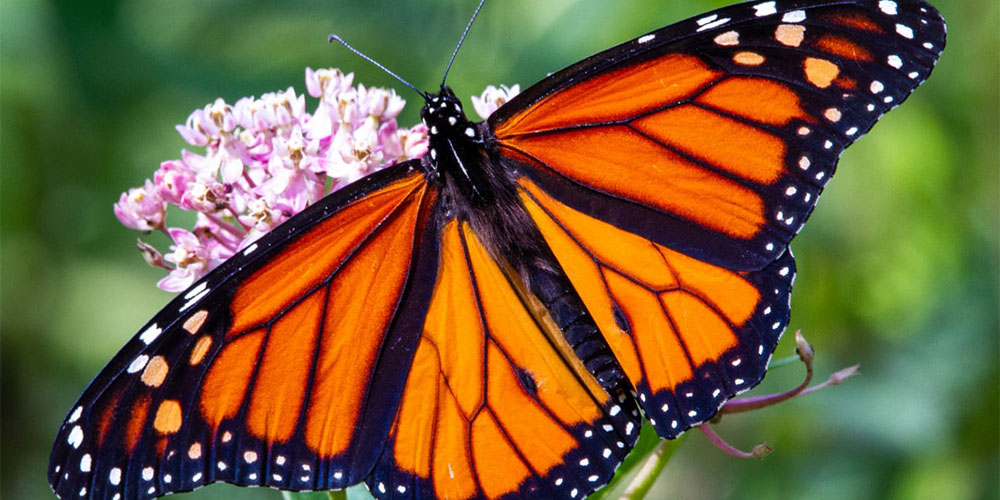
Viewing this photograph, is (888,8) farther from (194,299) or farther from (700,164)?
(194,299)

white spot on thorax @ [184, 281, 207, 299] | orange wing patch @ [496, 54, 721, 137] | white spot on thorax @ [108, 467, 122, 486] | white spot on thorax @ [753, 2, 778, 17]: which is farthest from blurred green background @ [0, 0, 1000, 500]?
white spot on thorax @ [108, 467, 122, 486]

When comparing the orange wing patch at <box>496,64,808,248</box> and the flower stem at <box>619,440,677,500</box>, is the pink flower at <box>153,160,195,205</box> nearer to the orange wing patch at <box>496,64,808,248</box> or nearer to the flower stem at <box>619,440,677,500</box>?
the orange wing patch at <box>496,64,808,248</box>

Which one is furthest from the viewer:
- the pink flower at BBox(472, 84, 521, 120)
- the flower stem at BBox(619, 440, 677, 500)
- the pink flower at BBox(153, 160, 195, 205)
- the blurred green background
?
the blurred green background

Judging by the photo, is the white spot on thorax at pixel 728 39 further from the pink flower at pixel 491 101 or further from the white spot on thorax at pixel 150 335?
the white spot on thorax at pixel 150 335

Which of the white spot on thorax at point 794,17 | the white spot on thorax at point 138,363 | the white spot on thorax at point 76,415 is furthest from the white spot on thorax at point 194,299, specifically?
the white spot on thorax at point 794,17

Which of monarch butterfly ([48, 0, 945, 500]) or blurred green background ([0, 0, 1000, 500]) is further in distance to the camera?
blurred green background ([0, 0, 1000, 500])

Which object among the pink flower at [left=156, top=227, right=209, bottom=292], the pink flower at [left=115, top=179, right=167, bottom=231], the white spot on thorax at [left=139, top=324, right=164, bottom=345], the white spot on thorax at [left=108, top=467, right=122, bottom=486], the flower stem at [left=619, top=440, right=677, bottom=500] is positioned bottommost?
the flower stem at [left=619, top=440, right=677, bottom=500]

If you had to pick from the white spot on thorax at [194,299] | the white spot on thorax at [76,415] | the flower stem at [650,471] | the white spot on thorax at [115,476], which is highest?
the white spot on thorax at [194,299]

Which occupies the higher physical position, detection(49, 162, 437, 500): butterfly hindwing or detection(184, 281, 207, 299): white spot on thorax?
detection(184, 281, 207, 299): white spot on thorax
